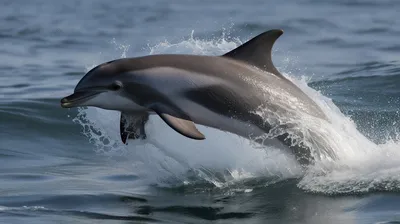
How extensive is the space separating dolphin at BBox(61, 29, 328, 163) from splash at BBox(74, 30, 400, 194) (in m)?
0.21

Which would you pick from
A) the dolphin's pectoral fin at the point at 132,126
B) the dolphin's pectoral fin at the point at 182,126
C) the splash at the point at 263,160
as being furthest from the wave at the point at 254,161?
the dolphin's pectoral fin at the point at 182,126

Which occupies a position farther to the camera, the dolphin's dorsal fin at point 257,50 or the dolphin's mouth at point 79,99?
the dolphin's dorsal fin at point 257,50

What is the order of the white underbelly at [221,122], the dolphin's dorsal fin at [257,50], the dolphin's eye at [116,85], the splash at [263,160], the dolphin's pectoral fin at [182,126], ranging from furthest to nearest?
the splash at [263,160]
the dolphin's dorsal fin at [257,50]
the white underbelly at [221,122]
the dolphin's eye at [116,85]
the dolphin's pectoral fin at [182,126]

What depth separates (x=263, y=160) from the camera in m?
10.3

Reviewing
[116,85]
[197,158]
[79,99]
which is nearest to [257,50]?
[116,85]

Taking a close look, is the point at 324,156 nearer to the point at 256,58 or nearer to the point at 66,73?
the point at 256,58

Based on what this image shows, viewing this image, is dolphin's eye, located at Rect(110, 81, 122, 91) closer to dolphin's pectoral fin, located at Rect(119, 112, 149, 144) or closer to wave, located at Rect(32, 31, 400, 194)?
dolphin's pectoral fin, located at Rect(119, 112, 149, 144)

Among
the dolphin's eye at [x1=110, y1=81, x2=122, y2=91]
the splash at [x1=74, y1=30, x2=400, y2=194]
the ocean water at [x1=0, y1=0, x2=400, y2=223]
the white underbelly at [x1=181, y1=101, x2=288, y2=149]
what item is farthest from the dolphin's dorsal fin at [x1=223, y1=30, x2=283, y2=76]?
the dolphin's eye at [x1=110, y1=81, x2=122, y2=91]

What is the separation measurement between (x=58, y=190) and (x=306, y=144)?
258 centimetres

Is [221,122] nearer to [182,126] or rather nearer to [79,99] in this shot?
[182,126]

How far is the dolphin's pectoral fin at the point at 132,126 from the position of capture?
9.85 metres

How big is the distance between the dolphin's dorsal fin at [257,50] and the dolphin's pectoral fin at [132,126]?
1094mm

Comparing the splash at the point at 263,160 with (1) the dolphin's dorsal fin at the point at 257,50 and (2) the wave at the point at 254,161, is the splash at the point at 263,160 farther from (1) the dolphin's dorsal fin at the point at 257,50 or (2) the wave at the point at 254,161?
(1) the dolphin's dorsal fin at the point at 257,50

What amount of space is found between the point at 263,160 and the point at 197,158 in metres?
0.76
